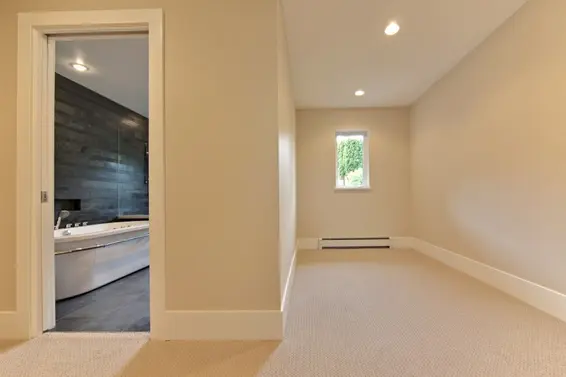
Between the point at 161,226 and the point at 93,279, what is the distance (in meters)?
1.72

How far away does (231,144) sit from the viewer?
6.35 ft

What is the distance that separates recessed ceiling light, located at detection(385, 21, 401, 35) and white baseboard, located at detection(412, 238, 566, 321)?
2.33 meters

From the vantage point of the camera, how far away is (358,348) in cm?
175

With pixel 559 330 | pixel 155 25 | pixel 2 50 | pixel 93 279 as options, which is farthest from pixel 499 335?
pixel 2 50

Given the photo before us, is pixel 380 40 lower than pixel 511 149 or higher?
higher

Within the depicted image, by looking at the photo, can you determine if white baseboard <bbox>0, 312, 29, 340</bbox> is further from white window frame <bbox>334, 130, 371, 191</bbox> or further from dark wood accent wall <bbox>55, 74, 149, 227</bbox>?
white window frame <bbox>334, 130, 371, 191</bbox>

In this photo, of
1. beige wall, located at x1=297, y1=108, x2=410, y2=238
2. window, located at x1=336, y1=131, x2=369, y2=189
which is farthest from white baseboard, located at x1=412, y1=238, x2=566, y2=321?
window, located at x1=336, y1=131, x2=369, y2=189

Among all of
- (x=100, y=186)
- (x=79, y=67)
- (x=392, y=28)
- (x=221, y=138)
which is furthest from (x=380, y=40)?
(x=100, y=186)

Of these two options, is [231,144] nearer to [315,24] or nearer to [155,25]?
[155,25]

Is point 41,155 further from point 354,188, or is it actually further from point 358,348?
point 354,188

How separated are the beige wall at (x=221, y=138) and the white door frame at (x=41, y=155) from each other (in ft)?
0.20

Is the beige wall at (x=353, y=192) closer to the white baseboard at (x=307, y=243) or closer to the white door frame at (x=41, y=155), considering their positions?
the white baseboard at (x=307, y=243)

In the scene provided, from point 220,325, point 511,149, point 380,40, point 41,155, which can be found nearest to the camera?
point 220,325

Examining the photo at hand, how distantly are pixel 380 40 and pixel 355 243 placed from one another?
3.20 meters
